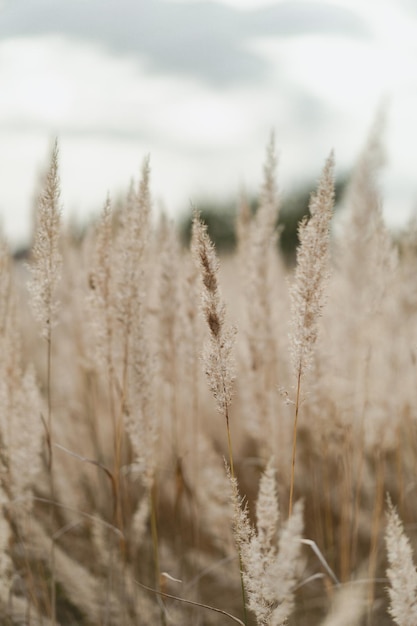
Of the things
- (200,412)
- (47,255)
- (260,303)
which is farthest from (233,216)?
(47,255)

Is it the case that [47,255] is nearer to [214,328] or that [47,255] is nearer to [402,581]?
[214,328]

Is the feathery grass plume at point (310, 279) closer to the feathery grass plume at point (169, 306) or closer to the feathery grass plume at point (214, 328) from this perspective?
the feathery grass plume at point (214, 328)

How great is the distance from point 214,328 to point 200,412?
2.44 meters

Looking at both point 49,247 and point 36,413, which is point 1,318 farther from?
point 49,247

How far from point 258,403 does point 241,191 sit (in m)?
0.97

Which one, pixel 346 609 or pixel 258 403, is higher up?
pixel 258 403

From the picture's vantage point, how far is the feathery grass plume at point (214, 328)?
1301mm

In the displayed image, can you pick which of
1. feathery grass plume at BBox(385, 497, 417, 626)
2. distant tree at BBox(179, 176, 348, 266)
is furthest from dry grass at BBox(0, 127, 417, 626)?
distant tree at BBox(179, 176, 348, 266)

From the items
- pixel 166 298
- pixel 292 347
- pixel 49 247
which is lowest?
pixel 292 347

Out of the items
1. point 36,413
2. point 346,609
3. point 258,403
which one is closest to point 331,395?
point 258,403

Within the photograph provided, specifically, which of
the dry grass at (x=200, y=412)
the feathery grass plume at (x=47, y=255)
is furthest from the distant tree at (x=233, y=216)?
the feathery grass plume at (x=47, y=255)

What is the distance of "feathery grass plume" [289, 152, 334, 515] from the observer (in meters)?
1.40

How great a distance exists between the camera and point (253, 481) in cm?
384

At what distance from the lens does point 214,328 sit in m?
1.34
